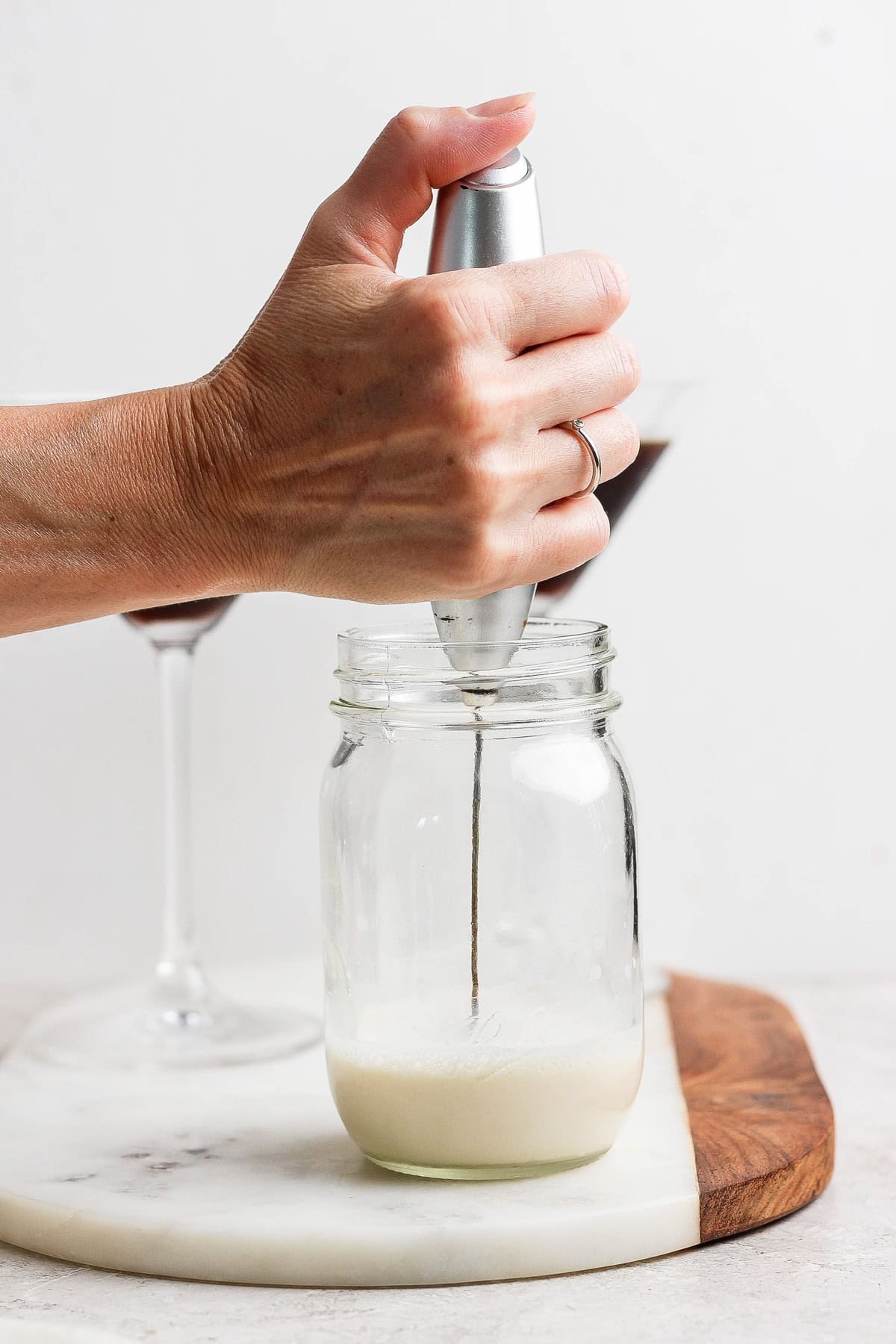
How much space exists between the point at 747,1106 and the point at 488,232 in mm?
491

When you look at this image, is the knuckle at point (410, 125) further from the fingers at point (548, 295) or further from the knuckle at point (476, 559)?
the knuckle at point (476, 559)

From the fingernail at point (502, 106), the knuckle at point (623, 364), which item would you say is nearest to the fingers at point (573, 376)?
the knuckle at point (623, 364)

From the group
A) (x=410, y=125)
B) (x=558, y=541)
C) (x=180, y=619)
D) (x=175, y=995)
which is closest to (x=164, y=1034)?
(x=175, y=995)

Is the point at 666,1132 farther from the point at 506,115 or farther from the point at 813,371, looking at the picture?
the point at 813,371

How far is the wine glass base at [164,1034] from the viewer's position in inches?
35.7

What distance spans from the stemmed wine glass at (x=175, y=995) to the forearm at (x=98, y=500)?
313mm

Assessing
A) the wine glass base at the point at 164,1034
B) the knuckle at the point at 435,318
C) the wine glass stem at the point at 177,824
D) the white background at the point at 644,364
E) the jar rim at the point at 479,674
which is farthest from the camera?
the white background at the point at 644,364

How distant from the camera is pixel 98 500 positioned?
0.64 metres

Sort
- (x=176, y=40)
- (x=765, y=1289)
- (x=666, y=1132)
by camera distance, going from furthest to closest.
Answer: (x=176, y=40)
(x=666, y=1132)
(x=765, y=1289)

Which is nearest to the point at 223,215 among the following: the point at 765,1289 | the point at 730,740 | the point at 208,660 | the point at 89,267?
the point at 89,267

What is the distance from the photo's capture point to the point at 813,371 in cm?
117

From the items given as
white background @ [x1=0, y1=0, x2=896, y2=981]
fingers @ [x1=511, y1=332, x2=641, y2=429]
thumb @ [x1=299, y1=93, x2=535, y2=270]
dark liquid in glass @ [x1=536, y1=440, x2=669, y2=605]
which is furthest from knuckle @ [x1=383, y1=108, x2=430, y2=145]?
white background @ [x1=0, y1=0, x2=896, y2=981]

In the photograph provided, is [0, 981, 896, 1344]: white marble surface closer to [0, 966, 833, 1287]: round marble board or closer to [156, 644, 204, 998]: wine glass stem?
[0, 966, 833, 1287]: round marble board

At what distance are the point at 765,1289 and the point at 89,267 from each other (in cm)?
88
